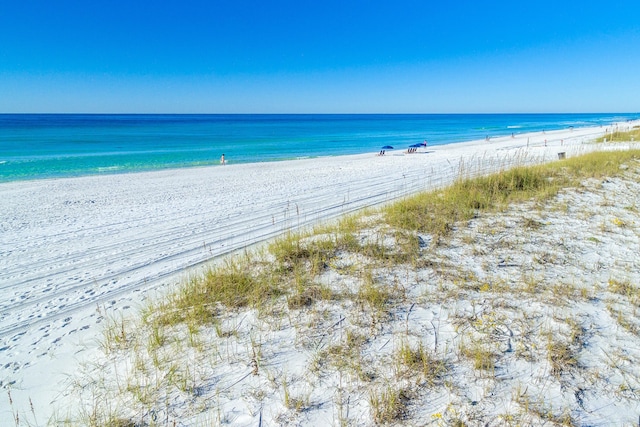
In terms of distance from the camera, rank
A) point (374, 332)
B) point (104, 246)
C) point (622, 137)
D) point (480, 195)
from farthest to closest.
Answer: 1. point (622, 137)
2. point (480, 195)
3. point (104, 246)
4. point (374, 332)

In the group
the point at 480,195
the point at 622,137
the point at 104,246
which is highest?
the point at 622,137

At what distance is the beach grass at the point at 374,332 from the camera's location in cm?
244

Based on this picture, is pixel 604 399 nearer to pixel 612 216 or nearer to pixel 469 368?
pixel 469 368

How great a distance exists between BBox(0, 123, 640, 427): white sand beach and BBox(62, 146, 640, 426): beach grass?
8.9 inches

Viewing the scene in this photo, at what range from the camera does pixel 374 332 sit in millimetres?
3148

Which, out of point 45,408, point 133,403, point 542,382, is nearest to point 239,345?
point 133,403

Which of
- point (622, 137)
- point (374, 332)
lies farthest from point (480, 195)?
point (622, 137)

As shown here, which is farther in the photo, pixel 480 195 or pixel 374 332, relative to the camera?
pixel 480 195

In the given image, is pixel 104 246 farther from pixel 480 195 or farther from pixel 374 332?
pixel 480 195

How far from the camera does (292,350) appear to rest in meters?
3.00

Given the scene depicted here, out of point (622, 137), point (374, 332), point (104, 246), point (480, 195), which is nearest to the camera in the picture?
point (374, 332)

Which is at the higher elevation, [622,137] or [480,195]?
[622,137]

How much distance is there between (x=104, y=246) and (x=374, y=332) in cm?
600

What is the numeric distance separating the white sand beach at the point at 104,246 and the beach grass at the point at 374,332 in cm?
23
